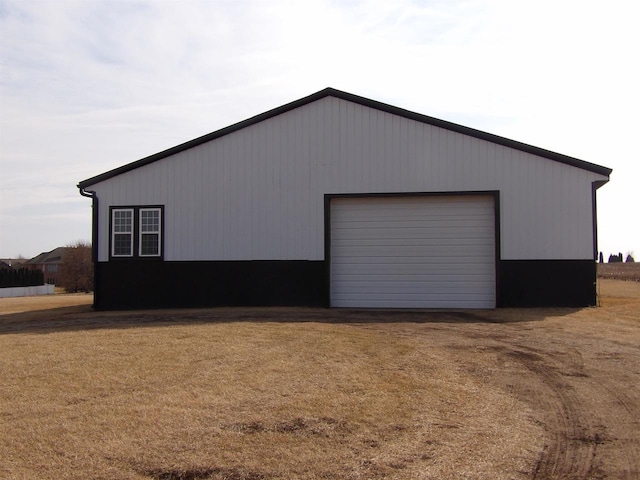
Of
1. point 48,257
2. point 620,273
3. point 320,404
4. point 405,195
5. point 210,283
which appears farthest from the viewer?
point 48,257

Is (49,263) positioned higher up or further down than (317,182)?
further down

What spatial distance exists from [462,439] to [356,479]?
147 centimetres

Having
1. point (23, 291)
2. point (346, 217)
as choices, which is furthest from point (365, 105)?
point (23, 291)

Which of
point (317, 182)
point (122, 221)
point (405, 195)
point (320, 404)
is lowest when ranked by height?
point (320, 404)

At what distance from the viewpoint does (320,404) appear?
7387 mm

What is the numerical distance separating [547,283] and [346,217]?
6.07m

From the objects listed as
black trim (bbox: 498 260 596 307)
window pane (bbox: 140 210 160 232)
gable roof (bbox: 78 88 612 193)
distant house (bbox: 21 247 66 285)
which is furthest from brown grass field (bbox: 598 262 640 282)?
distant house (bbox: 21 247 66 285)

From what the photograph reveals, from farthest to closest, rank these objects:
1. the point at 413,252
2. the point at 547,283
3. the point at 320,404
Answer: the point at 413,252 → the point at 547,283 → the point at 320,404

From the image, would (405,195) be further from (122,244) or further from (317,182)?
(122,244)

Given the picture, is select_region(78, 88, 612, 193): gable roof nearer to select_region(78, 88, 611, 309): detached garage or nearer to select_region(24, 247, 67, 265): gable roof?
select_region(78, 88, 611, 309): detached garage

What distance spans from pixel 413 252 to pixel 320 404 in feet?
39.8

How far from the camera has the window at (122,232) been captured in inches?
798

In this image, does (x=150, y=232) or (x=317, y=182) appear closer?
(x=317, y=182)

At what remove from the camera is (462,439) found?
6.24 meters
